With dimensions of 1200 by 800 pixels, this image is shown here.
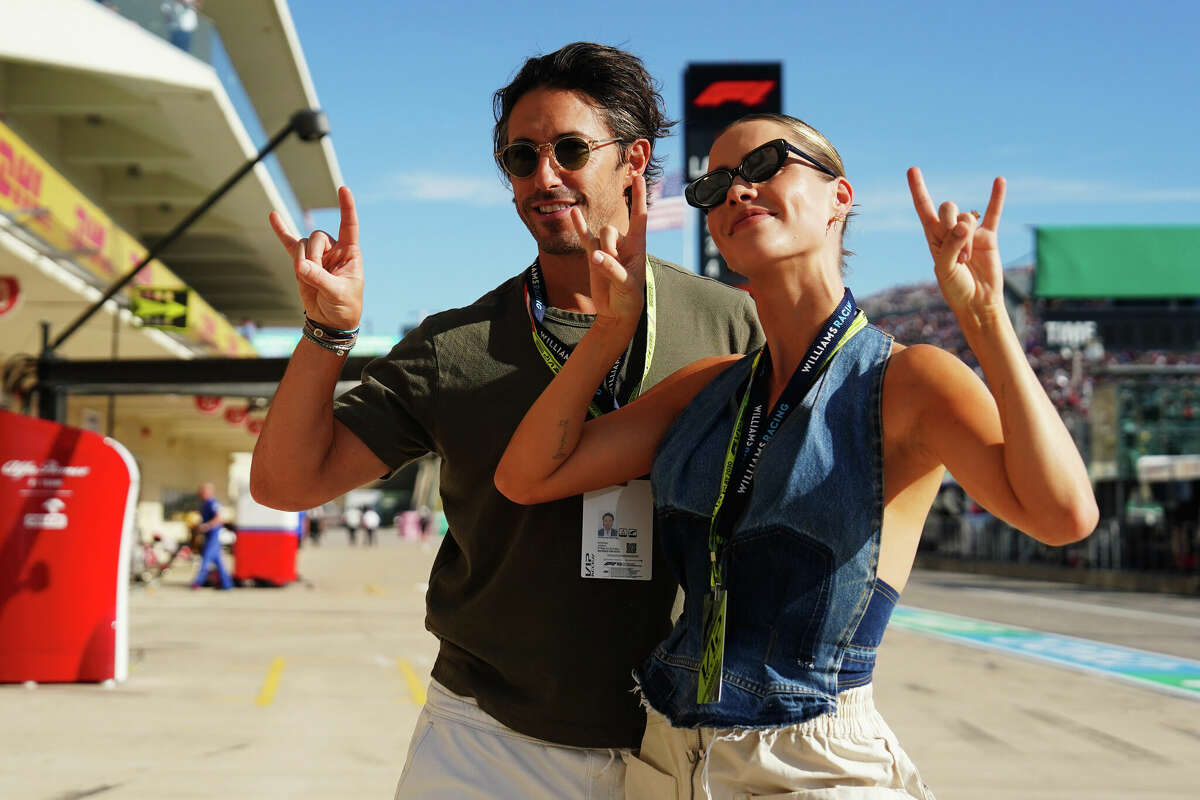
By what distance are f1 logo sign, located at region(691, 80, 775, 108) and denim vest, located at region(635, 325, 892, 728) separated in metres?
17.1

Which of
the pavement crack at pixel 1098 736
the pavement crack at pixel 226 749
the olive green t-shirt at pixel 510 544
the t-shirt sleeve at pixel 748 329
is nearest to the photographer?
the olive green t-shirt at pixel 510 544

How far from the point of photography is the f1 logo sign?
18484 millimetres

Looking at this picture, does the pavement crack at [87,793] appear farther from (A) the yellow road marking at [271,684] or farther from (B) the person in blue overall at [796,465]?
(B) the person in blue overall at [796,465]

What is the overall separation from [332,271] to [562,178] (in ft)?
1.65

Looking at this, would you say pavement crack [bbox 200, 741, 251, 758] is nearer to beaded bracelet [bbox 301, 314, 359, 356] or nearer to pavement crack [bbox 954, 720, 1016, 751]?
pavement crack [bbox 954, 720, 1016, 751]

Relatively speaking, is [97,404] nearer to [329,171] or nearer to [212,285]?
[212,285]

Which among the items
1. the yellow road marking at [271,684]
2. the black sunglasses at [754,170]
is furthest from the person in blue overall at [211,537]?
the black sunglasses at [754,170]

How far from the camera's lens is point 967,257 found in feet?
5.78

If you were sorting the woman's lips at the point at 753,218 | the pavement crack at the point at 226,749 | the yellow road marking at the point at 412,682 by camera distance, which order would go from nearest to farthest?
the woman's lips at the point at 753,218, the pavement crack at the point at 226,749, the yellow road marking at the point at 412,682

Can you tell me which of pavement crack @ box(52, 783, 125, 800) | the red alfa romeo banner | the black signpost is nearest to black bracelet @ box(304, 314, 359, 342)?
pavement crack @ box(52, 783, 125, 800)

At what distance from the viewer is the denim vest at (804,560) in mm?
1851

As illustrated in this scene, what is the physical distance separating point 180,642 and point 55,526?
11.8 feet

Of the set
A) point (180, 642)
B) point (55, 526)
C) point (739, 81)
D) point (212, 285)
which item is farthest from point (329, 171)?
point (55, 526)

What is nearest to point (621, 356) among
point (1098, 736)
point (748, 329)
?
point (748, 329)
